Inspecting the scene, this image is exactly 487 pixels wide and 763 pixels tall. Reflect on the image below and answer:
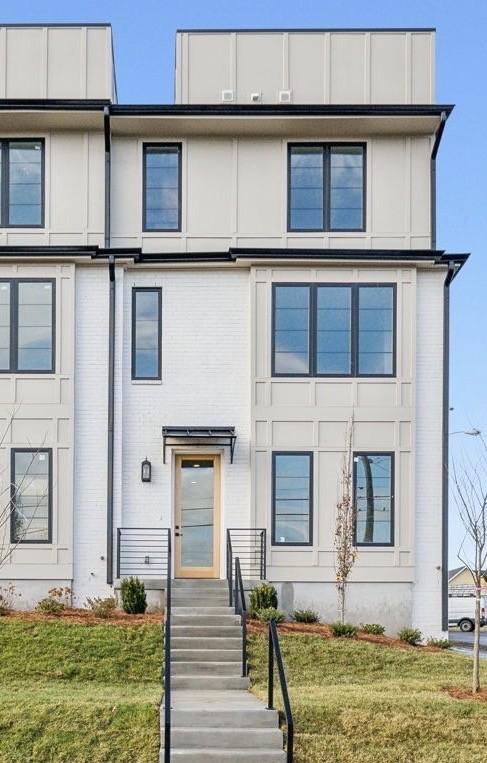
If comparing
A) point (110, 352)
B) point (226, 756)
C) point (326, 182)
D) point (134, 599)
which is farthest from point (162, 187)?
point (226, 756)

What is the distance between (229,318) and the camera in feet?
61.9

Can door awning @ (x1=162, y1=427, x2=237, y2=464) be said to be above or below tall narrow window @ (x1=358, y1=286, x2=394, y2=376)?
below

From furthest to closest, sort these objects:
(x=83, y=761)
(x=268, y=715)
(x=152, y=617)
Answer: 1. (x=152, y=617)
2. (x=268, y=715)
3. (x=83, y=761)

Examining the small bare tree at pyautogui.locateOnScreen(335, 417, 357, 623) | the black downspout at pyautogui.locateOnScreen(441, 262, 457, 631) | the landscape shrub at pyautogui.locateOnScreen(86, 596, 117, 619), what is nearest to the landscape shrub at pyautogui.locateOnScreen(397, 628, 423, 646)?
the black downspout at pyautogui.locateOnScreen(441, 262, 457, 631)

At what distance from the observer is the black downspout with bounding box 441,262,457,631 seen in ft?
60.2

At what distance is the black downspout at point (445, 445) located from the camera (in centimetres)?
1834

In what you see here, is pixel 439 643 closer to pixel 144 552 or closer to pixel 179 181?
pixel 144 552

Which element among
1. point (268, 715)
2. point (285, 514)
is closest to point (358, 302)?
point (285, 514)

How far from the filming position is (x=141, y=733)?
11164mm

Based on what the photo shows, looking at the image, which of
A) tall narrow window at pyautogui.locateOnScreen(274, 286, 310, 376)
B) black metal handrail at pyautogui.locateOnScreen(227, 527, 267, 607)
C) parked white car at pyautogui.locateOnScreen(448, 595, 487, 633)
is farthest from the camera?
parked white car at pyautogui.locateOnScreen(448, 595, 487, 633)

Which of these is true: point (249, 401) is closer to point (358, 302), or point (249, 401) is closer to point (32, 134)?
point (358, 302)

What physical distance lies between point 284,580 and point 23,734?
7801 millimetres

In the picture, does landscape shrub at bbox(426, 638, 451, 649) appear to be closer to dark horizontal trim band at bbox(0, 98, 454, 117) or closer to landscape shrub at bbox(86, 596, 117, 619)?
landscape shrub at bbox(86, 596, 117, 619)

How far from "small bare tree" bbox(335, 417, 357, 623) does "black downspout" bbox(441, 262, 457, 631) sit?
1.71 metres
